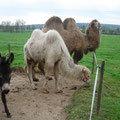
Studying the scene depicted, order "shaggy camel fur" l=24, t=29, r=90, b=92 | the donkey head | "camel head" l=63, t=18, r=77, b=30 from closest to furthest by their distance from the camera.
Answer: the donkey head
"shaggy camel fur" l=24, t=29, r=90, b=92
"camel head" l=63, t=18, r=77, b=30

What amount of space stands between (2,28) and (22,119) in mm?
64558

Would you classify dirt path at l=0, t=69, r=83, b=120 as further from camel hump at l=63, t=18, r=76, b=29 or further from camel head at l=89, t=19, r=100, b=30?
camel head at l=89, t=19, r=100, b=30

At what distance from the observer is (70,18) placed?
7.62m

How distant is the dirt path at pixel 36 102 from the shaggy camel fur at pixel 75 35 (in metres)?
1.48

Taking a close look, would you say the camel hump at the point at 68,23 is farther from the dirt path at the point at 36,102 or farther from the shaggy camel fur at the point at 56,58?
the dirt path at the point at 36,102

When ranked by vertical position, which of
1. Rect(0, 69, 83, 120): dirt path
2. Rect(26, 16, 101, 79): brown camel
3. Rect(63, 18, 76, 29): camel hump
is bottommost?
Rect(0, 69, 83, 120): dirt path

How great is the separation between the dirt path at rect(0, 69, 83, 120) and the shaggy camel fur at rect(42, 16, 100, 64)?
1479 mm

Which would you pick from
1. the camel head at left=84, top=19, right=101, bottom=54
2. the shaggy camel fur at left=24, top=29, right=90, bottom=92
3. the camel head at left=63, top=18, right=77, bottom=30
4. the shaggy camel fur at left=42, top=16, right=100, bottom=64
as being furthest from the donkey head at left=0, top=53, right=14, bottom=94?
the camel head at left=84, top=19, right=101, bottom=54

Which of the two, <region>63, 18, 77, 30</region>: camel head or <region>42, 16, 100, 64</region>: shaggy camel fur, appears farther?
<region>63, 18, 77, 30</region>: camel head

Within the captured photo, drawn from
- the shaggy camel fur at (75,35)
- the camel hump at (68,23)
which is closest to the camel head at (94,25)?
the shaggy camel fur at (75,35)

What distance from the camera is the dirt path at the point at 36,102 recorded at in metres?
4.34

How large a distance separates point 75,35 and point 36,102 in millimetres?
3461

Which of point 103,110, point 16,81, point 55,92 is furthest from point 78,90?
point 16,81

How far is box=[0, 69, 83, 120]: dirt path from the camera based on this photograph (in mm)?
4344
